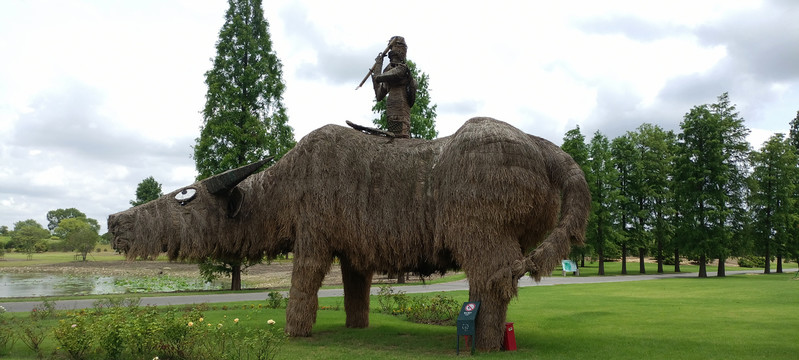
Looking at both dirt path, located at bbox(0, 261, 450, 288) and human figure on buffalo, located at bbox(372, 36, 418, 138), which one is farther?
dirt path, located at bbox(0, 261, 450, 288)

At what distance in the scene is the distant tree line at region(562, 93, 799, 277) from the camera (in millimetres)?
33344

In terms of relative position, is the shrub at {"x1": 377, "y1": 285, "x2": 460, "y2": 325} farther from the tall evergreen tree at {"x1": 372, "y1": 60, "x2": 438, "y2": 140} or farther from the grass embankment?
the tall evergreen tree at {"x1": 372, "y1": 60, "x2": 438, "y2": 140}

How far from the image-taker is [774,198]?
35062 millimetres

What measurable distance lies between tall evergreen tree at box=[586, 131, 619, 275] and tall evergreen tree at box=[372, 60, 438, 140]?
15.0 meters

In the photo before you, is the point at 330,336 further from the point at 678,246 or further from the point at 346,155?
the point at 678,246

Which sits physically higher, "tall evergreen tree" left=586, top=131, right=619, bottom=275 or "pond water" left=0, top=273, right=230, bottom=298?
"tall evergreen tree" left=586, top=131, right=619, bottom=275

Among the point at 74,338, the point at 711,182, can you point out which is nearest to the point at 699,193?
the point at 711,182

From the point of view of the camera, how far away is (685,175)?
114 ft

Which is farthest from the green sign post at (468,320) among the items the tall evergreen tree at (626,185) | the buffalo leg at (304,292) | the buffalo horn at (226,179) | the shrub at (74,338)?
the tall evergreen tree at (626,185)

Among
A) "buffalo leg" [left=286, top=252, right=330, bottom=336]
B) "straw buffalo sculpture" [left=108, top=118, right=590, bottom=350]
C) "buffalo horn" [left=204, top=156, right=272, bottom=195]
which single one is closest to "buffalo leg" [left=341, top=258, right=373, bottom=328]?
"straw buffalo sculpture" [left=108, top=118, right=590, bottom=350]

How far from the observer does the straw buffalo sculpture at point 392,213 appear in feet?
25.7

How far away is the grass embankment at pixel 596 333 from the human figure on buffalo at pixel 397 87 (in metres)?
4.08

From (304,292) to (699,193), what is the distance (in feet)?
106

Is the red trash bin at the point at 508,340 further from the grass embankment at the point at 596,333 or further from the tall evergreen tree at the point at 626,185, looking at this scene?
the tall evergreen tree at the point at 626,185
